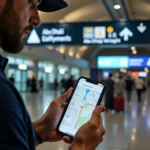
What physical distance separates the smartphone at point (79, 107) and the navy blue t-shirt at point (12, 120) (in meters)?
0.65

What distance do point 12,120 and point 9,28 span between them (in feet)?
1.03

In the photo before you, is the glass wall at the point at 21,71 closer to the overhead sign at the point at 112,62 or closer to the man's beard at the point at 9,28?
the overhead sign at the point at 112,62

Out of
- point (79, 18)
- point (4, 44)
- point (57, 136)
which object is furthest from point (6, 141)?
point (79, 18)

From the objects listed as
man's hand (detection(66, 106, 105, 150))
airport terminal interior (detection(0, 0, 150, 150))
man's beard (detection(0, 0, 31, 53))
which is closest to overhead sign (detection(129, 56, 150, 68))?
airport terminal interior (detection(0, 0, 150, 150))

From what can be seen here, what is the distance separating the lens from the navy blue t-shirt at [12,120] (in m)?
0.88

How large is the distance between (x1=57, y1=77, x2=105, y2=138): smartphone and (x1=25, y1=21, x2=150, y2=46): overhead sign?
10.6 meters

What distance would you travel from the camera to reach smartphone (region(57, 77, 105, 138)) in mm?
1616

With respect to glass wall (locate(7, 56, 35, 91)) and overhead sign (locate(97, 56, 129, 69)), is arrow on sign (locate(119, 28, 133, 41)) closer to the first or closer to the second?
overhead sign (locate(97, 56, 129, 69))

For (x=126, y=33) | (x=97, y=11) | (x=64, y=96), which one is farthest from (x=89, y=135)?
(x=97, y=11)

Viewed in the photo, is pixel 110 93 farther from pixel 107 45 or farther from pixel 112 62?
pixel 112 62

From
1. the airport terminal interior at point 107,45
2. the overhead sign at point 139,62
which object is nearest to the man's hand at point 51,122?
the airport terminal interior at point 107,45

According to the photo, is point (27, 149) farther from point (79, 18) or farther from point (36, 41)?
point (79, 18)

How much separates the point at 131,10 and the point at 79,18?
3936mm

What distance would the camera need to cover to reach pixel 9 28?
1.03m
